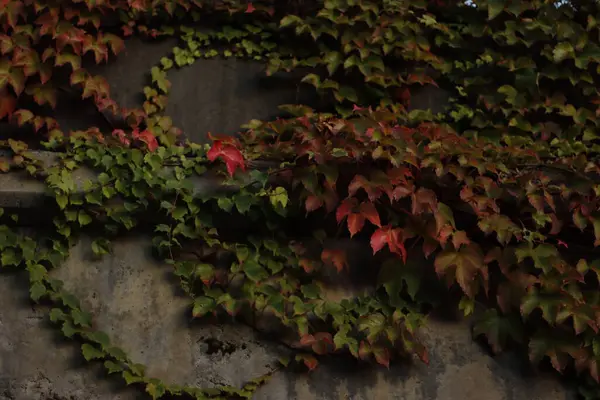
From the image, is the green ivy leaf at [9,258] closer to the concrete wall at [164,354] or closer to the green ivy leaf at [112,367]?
the concrete wall at [164,354]

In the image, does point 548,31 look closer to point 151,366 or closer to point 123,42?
point 123,42

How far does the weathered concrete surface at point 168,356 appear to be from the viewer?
136 inches

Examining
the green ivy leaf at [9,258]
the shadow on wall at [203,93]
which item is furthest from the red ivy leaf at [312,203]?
the green ivy leaf at [9,258]

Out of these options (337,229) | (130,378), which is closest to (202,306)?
(130,378)

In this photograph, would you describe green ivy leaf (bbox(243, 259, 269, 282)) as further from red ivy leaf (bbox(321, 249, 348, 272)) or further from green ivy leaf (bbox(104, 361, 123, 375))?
green ivy leaf (bbox(104, 361, 123, 375))

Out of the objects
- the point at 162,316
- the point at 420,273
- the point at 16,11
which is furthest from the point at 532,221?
the point at 16,11

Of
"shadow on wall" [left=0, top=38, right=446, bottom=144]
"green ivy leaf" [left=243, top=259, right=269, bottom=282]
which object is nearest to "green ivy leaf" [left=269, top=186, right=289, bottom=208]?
"green ivy leaf" [left=243, top=259, right=269, bottom=282]

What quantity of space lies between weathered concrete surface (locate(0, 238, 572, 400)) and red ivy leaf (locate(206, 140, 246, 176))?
0.53 m

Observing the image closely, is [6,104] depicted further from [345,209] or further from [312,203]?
[345,209]

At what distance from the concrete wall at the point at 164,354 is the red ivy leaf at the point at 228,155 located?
53 centimetres

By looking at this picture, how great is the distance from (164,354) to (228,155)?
0.94 metres

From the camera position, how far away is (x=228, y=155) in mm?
3588

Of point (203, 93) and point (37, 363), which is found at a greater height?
point (203, 93)

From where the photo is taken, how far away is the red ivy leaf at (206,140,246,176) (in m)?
3.57
